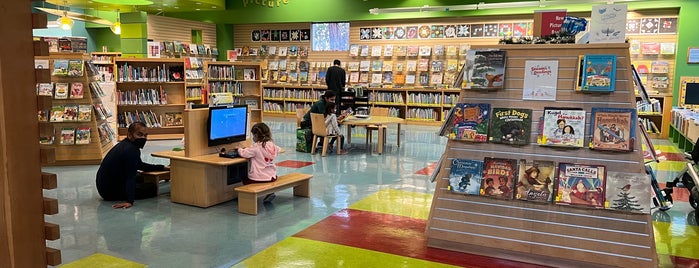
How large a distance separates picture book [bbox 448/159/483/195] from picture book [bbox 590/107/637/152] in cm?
84

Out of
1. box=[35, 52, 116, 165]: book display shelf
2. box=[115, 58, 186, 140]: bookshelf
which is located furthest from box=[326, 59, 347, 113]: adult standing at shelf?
box=[35, 52, 116, 165]: book display shelf

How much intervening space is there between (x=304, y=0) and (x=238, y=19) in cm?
253

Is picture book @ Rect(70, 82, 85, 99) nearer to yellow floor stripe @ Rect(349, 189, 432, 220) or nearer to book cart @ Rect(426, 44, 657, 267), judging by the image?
yellow floor stripe @ Rect(349, 189, 432, 220)

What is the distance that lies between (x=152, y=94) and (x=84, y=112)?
3004 millimetres

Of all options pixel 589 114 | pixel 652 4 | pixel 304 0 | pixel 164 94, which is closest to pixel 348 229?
pixel 589 114

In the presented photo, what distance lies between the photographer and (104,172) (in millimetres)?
5730

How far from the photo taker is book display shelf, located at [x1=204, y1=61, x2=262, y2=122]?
1232 centimetres

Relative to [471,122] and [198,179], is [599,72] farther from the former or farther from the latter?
[198,179]

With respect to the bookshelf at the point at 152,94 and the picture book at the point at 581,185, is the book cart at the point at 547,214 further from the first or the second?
the bookshelf at the point at 152,94

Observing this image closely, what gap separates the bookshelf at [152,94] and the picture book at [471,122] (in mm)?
8332

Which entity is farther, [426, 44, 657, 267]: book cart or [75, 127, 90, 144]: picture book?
[75, 127, 90, 144]: picture book

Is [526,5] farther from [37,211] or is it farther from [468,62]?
[37,211]

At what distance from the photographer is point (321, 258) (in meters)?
4.07

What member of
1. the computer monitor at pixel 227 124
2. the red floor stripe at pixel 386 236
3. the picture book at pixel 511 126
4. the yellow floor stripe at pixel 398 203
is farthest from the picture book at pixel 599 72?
the computer monitor at pixel 227 124
